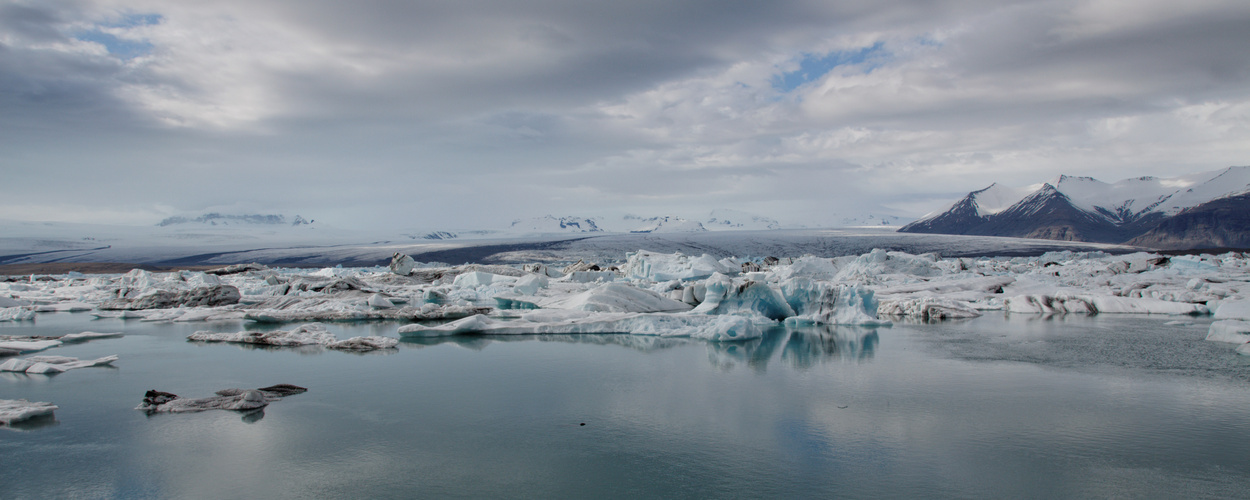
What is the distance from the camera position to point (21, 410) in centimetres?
568

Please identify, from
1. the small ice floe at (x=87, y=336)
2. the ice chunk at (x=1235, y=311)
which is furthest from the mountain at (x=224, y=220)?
the ice chunk at (x=1235, y=311)

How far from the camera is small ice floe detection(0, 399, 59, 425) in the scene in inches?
220

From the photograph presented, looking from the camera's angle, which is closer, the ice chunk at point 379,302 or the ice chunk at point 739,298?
the ice chunk at point 739,298

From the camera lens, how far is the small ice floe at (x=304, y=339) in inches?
399

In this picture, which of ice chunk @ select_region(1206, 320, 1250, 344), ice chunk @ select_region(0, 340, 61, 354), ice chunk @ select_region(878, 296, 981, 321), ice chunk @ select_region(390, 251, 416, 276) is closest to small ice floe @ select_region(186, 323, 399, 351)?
ice chunk @ select_region(0, 340, 61, 354)

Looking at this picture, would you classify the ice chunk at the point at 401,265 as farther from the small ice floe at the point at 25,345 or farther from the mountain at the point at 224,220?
the mountain at the point at 224,220

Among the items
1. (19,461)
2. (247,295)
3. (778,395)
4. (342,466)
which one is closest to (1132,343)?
(778,395)

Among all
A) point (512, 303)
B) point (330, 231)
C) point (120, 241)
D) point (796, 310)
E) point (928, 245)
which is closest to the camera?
point (796, 310)

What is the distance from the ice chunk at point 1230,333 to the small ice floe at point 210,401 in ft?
43.2

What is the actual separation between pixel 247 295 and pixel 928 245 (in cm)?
6197

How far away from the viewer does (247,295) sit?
19562mm

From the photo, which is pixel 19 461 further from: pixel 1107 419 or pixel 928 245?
pixel 928 245

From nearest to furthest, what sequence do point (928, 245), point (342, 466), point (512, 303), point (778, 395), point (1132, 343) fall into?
point (342, 466) → point (778, 395) → point (1132, 343) → point (512, 303) → point (928, 245)

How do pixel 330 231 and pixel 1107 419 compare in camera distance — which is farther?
pixel 330 231
